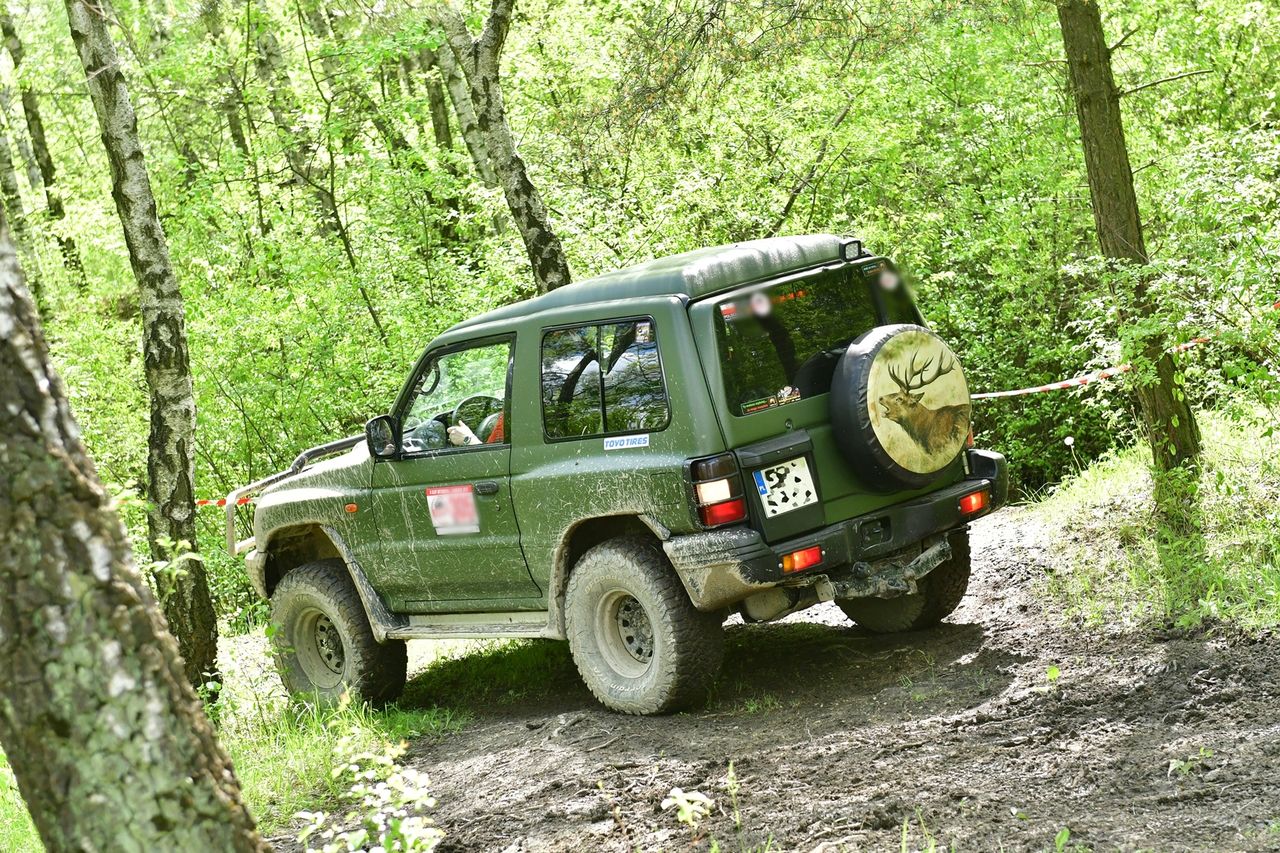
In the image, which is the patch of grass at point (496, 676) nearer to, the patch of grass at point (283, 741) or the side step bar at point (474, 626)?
the patch of grass at point (283, 741)

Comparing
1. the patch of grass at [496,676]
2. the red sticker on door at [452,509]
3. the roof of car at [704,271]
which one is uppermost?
the roof of car at [704,271]

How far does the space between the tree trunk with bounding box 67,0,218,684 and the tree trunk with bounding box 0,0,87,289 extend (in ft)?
39.5

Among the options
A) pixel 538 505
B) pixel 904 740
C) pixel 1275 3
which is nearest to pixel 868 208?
pixel 1275 3

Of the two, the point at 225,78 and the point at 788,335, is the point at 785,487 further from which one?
the point at 225,78

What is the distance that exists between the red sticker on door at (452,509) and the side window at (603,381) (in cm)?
66

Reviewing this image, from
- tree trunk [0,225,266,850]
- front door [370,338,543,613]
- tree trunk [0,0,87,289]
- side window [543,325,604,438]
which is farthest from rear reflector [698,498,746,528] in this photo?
tree trunk [0,0,87,289]

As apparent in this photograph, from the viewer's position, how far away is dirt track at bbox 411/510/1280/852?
414cm

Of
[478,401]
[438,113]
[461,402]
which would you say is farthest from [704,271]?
[438,113]

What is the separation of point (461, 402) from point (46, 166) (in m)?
19.8

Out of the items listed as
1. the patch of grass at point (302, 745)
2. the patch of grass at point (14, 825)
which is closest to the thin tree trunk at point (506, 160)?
the patch of grass at point (302, 745)

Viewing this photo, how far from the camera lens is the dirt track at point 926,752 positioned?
4141mm

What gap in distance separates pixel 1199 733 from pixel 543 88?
15.5 m

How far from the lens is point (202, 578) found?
8.22 metres

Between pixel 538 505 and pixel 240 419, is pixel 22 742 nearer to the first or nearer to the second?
pixel 538 505
